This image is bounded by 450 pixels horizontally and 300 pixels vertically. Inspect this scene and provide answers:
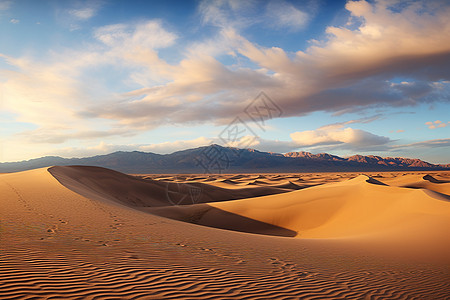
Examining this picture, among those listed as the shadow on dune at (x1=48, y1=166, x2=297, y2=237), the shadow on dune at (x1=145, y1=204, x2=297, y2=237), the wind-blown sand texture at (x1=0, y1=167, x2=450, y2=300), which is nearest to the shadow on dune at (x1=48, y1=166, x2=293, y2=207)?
the shadow on dune at (x1=48, y1=166, x2=297, y2=237)

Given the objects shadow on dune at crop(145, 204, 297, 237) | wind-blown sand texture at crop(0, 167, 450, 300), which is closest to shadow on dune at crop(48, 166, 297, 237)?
shadow on dune at crop(145, 204, 297, 237)

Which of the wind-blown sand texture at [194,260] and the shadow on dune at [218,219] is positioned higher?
the wind-blown sand texture at [194,260]

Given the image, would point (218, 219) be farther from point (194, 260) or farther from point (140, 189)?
point (140, 189)

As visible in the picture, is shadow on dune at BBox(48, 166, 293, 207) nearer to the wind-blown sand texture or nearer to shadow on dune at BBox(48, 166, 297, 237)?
shadow on dune at BBox(48, 166, 297, 237)

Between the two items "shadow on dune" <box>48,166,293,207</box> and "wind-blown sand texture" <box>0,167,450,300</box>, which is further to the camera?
"shadow on dune" <box>48,166,293,207</box>

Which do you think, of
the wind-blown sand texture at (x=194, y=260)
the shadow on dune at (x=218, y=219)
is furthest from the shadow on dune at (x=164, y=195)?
the wind-blown sand texture at (x=194, y=260)

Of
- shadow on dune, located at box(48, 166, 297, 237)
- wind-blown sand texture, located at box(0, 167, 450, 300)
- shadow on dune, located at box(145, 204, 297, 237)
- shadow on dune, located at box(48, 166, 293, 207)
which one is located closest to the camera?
wind-blown sand texture, located at box(0, 167, 450, 300)

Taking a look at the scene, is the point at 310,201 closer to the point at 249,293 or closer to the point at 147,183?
the point at 249,293

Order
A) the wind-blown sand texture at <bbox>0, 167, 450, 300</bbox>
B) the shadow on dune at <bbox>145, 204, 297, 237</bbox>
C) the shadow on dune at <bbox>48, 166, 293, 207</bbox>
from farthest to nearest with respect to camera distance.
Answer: the shadow on dune at <bbox>48, 166, 293, 207</bbox>, the shadow on dune at <bbox>145, 204, 297, 237</bbox>, the wind-blown sand texture at <bbox>0, 167, 450, 300</bbox>

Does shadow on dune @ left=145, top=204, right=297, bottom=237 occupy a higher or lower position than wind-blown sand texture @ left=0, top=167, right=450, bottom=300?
lower

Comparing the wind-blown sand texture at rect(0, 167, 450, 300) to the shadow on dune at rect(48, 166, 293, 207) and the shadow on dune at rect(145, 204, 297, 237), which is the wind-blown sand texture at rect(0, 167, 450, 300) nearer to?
the shadow on dune at rect(145, 204, 297, 237)

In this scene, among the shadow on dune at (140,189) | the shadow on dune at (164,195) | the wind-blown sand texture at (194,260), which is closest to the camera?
→ the wind-blown sand texture at (194,260)

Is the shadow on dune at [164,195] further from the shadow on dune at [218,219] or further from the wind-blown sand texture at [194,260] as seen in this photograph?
the wind-blown sand texture at [194,260]

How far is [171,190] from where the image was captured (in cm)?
3397
